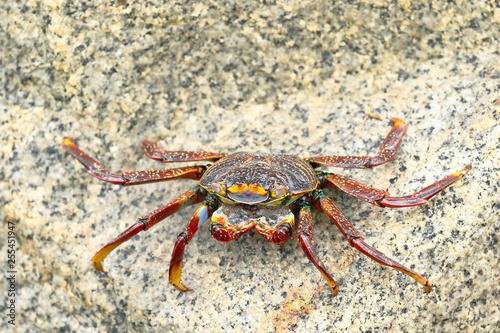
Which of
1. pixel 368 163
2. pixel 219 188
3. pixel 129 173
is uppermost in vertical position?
pixel 219 188

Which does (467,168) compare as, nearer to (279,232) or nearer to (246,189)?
(279,232)

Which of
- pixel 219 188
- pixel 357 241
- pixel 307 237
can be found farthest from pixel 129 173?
pixel 357 241

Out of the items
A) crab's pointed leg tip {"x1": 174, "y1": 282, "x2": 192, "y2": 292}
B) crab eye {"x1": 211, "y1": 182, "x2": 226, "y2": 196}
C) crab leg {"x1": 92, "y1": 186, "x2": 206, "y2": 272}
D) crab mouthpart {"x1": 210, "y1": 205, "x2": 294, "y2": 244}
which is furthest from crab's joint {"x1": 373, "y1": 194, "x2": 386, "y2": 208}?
crab's pointed leg tip {"x1": 174, "y1": 282, "x2": 192, "y2": 292}

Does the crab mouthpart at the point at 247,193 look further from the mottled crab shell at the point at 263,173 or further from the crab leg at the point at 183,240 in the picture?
the crab leg at the point at 183,240

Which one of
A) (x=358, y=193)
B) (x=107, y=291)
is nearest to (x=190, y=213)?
(x=107, y=291)

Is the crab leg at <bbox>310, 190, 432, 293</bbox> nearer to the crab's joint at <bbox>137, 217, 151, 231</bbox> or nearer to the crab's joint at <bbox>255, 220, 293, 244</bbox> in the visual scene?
the crab's joint at <bbox>255, 220, 293, 244</bbox>

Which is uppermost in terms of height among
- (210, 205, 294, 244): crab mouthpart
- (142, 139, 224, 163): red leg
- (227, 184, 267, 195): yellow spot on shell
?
(227, 184, 267, 195): yellow spot on shell
